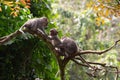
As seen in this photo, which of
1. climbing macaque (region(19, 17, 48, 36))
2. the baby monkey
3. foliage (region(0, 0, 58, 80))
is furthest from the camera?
foliage (region(0, 0, 58, 80))

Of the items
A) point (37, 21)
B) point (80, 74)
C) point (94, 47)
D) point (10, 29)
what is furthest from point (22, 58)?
point (94, 47)

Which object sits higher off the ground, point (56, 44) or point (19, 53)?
point (56, 44)

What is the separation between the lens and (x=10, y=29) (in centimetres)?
246

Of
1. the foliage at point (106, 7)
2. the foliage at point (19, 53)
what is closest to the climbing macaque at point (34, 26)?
the foliage at point (19, 53)

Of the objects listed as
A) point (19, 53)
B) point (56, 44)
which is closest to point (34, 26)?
point (56, 44)

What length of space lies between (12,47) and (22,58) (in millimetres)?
123

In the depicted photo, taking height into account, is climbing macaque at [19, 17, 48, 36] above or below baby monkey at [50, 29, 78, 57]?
above

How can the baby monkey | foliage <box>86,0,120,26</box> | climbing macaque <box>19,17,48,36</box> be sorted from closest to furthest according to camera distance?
1. climbing macaque <box>19,17,48,36</box>
2. the baby monkey
3. foliage <box>86,0,120,26</box>

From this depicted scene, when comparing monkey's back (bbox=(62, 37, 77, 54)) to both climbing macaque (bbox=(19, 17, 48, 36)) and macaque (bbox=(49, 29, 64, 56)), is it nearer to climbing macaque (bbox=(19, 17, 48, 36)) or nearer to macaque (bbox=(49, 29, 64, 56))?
macaque (bbox=(49, 29, 64, 56))

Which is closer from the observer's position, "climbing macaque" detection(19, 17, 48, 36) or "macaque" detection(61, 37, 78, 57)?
"climbing macaque" detection(19, 17, 48, 36)

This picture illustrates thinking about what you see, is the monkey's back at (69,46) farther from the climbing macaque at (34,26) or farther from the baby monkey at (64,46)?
the climbing macaque at (34,26)

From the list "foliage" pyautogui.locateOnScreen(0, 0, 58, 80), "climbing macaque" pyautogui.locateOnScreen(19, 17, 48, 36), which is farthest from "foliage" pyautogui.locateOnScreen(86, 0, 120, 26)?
"climbing macaque" pyautogui.locateOnScreen(19, 17, 48, 36)

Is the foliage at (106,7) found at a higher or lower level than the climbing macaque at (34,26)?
lower

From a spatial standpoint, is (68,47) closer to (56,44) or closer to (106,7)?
(56,44)
